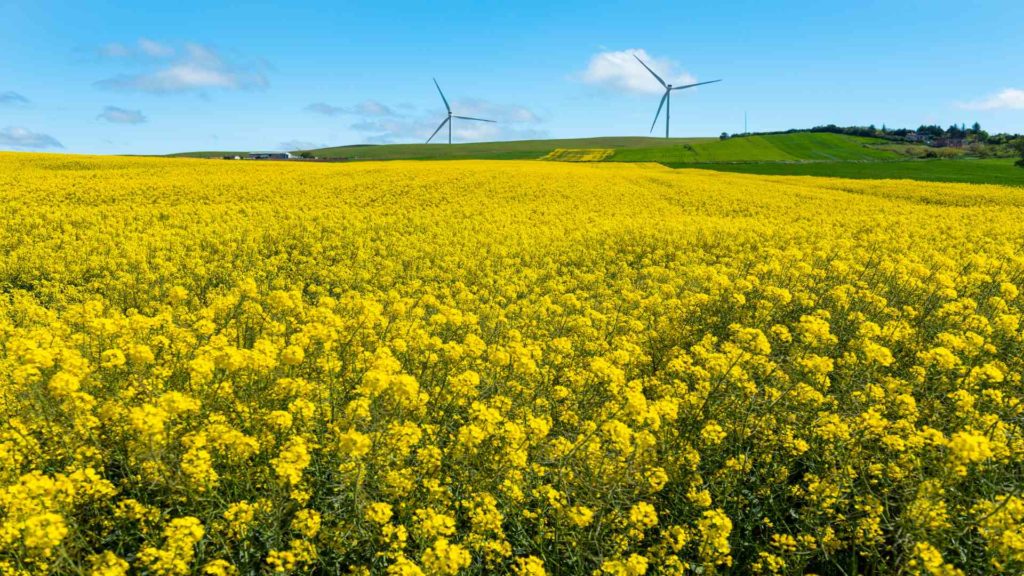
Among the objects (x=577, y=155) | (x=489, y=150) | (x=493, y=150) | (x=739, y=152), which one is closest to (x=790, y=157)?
(x=739, y=152)

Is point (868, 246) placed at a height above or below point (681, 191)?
below

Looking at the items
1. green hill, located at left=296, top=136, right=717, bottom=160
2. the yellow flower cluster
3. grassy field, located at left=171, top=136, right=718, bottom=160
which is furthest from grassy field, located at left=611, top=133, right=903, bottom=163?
green hill, located at left=296, top=136, right=717, bottom=160

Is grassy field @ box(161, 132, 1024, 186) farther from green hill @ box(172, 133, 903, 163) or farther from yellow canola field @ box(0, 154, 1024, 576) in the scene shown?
yellow canola field @ box(0, 154, 1024, 576)

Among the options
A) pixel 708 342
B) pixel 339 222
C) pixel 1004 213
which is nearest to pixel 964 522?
pixel 708 342

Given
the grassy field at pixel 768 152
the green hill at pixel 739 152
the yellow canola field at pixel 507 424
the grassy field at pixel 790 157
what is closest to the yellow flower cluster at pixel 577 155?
the grassy field at pixel 790 157

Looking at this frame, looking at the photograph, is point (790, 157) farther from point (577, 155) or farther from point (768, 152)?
point (577, 155)

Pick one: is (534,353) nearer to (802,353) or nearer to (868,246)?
(802,353)

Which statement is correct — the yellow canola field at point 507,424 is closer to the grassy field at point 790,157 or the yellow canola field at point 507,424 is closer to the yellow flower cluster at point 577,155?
the grassy field at point 790,157

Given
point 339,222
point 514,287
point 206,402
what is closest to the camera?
point 206,402

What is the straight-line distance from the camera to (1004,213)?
1812cm

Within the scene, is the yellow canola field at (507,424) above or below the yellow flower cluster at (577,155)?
below

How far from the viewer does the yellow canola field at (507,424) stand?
3.27 meters

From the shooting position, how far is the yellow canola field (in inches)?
129

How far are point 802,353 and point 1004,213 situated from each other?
19485 millimetres
